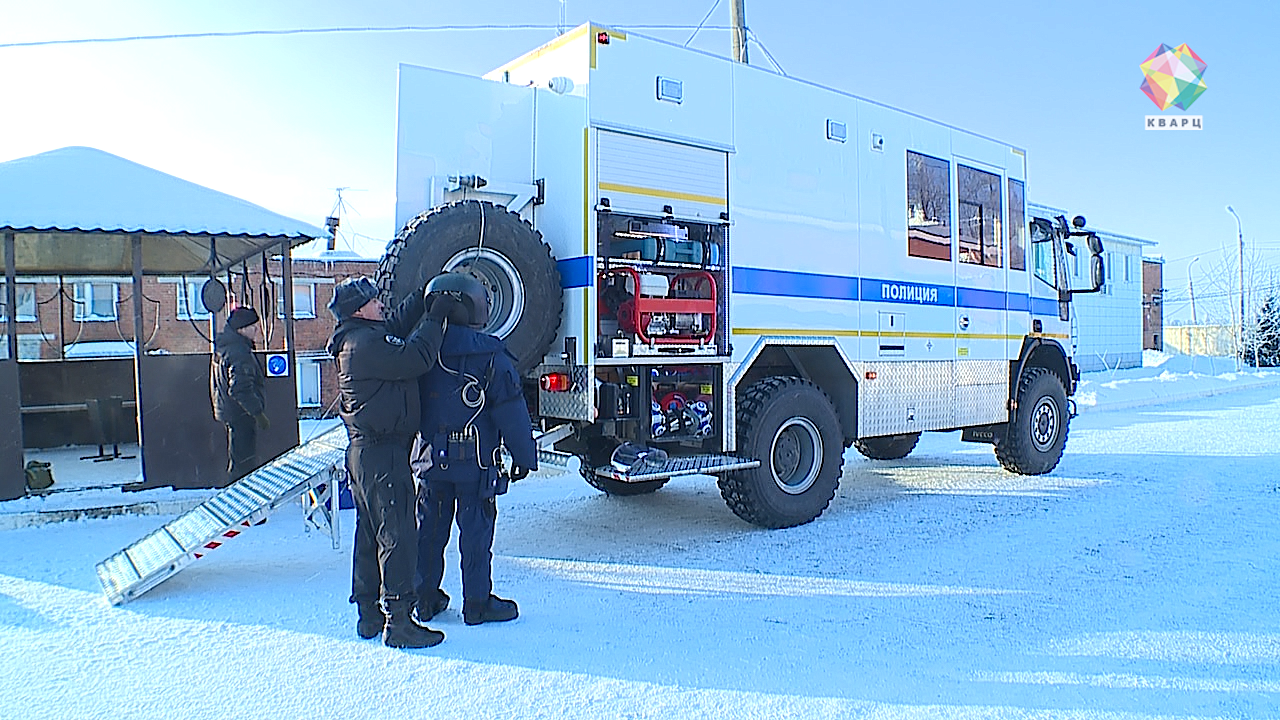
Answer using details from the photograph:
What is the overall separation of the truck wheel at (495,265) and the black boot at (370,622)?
6.07ft

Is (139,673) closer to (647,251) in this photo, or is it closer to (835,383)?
(647,251)

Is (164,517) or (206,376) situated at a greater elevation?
(206,376)

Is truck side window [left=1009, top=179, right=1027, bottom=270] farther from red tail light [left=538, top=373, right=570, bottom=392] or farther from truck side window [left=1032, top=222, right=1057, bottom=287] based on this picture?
red tail light [left=538, top=373, right=570, bottom=392]

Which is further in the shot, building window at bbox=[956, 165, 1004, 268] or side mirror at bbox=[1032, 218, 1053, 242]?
side mirror at bbox=[1032, 218, 1053, 242]

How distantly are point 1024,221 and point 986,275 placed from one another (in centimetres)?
110

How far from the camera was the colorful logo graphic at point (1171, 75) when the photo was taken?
51.7ft

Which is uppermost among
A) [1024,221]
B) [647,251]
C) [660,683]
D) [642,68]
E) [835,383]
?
[642,68]

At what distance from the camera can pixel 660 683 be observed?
156 inches

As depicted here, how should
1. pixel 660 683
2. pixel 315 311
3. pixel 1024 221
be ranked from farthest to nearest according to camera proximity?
pixel 315 311
pixel 1024 221
pixel 660 683

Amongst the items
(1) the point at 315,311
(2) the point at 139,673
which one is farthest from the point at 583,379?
(1) the point at 315,311

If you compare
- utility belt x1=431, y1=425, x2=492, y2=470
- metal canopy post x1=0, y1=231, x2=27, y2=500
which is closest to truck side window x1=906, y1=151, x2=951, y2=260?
utility belt x1=431, y1=425, x2=492, y2=470

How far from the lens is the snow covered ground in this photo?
3799 mm

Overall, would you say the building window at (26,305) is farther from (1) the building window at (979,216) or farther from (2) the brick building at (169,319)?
(1) the building window at (979,216)

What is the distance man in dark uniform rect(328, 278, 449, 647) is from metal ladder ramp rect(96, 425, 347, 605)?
1.26 metres
